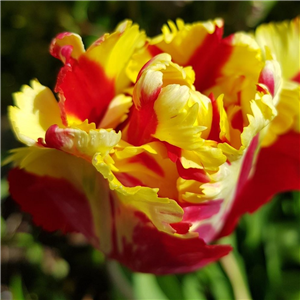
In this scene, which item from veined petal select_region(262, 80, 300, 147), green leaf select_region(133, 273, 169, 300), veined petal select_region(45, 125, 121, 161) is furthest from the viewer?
green leaf select_region(133, 273, 169, 300)

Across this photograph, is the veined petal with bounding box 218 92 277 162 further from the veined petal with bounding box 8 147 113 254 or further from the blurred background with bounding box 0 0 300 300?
the blurred background with bounding box 0 0 300 300

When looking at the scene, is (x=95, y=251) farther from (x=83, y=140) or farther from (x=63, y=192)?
(x=83, y=140)

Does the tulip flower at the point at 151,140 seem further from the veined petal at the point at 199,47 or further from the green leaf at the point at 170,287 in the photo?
the green leaf at the point at 170,287

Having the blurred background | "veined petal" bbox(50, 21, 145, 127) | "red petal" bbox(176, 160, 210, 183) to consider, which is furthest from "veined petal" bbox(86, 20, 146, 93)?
the blurred background

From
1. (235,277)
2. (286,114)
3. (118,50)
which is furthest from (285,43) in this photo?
(235,277)

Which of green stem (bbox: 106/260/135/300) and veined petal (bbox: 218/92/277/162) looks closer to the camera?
veined petal (bbox: 218/92/277/162)

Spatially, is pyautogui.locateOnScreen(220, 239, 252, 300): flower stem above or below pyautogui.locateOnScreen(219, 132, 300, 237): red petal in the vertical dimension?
below
